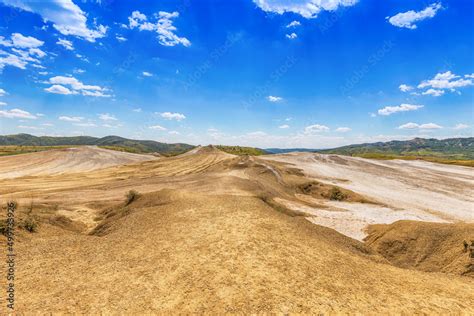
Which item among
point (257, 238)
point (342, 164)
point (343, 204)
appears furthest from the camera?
point (342, 164)

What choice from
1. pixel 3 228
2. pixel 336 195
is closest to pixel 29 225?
pixel 3 228

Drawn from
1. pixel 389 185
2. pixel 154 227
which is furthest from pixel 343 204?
pixel 154 227

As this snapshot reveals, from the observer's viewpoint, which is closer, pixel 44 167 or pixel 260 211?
pixel 260 211

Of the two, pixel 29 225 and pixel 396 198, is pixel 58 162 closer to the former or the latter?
pixel 29 225

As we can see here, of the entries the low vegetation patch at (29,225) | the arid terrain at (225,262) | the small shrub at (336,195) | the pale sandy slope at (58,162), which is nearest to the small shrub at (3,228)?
the arid terrain at (225,262)

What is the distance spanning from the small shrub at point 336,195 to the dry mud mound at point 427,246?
1872 centimetres

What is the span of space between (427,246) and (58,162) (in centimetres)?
9407

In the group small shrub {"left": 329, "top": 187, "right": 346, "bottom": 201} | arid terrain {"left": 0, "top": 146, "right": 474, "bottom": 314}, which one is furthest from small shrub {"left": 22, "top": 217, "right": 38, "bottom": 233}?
small shrub {"left": 329, "top": 187, "right": 346, "bottom": 201}

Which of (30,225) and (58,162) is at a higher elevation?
(58,162)

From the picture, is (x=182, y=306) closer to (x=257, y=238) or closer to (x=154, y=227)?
(x=257, y=238)

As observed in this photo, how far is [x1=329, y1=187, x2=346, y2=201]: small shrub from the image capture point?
1830 inches

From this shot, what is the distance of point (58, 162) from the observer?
82188mm

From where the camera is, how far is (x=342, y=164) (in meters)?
96.1

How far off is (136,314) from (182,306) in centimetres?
181
